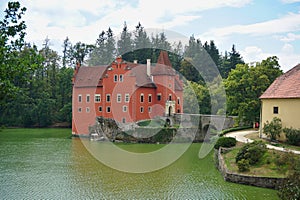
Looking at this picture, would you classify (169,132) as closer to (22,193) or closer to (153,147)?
(153,147)

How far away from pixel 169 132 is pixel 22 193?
1861 cm

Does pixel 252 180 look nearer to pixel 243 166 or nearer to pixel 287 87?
pixel 243 166

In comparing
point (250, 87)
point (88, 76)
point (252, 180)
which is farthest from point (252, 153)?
point (88, 76)

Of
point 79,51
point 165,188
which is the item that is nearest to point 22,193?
point 165,188

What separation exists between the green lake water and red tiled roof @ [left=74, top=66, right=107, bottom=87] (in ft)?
50.9

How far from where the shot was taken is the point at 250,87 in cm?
2944

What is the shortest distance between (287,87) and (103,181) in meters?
12.8

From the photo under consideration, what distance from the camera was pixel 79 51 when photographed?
5694cm

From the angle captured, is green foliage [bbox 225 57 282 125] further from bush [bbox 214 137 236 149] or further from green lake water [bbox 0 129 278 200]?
Answer: bush [bbox 214 137 236 149]

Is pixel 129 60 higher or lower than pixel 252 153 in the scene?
higher

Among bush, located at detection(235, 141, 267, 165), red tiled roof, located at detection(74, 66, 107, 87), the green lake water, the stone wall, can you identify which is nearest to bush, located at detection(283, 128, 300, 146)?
bush, located at detection(235, 141, 267, 165)

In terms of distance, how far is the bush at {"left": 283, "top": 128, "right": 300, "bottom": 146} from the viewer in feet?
62.4

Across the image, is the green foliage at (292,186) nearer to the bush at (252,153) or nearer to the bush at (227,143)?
the bush at (252,153)

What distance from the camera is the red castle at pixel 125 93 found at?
114 ft
